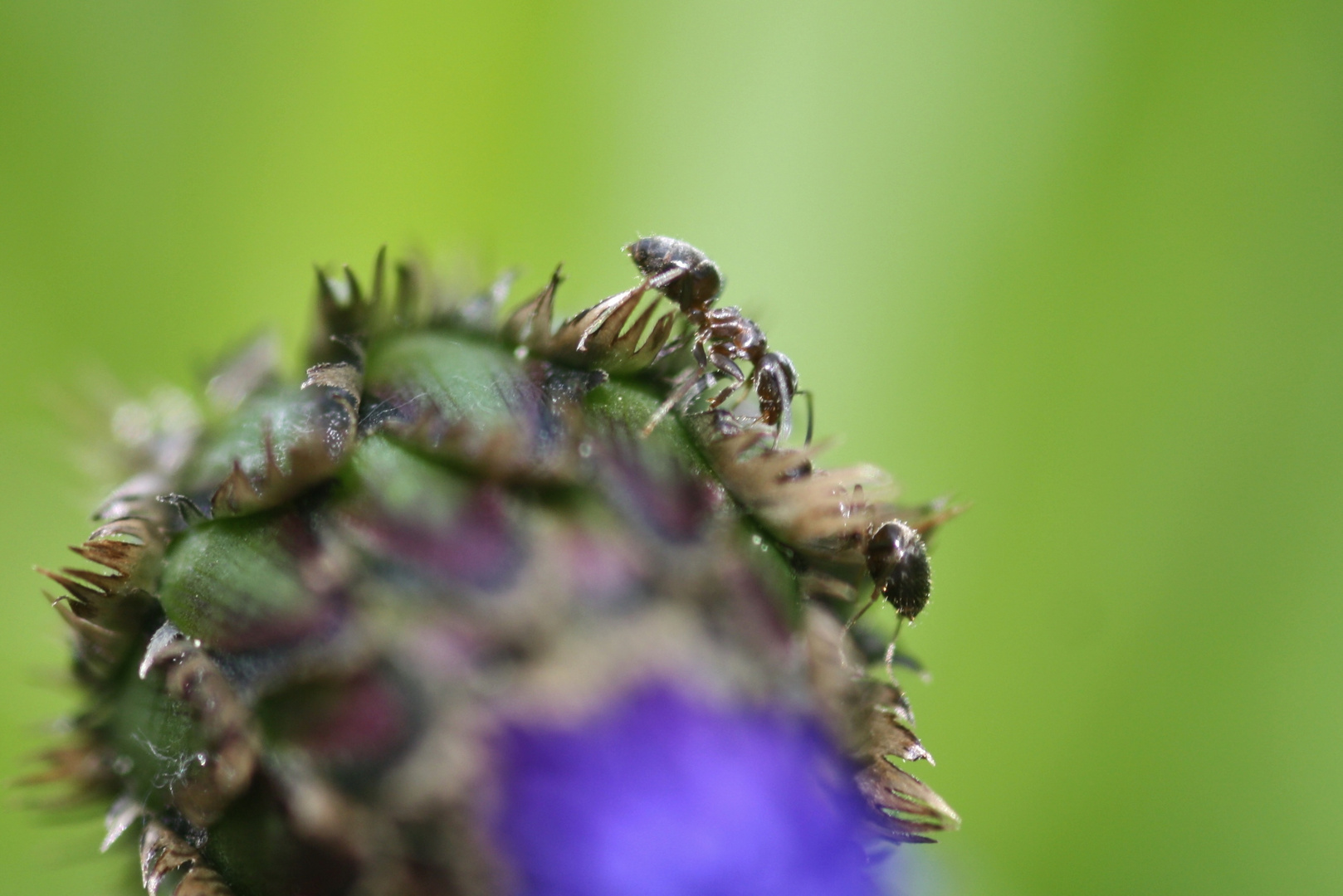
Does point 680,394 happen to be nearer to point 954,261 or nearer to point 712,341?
point 712,341

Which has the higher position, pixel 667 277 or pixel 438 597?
pixel 667 277

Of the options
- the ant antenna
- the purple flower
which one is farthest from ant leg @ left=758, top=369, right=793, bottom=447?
the purple flower

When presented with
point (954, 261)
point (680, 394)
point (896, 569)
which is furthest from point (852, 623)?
point (954, 261)

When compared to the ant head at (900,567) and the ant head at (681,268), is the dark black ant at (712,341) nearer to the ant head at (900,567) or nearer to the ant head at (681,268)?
the ant head at (681,268)

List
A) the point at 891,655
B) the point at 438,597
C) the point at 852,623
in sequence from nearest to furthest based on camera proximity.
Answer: the point at 438,597 → the point at 852,623 → the point at 891,655

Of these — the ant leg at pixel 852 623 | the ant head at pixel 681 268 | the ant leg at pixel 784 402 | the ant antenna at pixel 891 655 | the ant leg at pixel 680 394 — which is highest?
the ant head at pixel 681 268

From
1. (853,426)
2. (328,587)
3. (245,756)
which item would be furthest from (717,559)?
(853,426)

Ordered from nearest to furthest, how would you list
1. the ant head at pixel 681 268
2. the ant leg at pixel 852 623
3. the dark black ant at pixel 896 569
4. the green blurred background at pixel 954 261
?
the ant leg at pixel 852 623, the dark black ant at pixel 896 569, the ant head at pixel 681 268, the green blurred background at pixel 954 261

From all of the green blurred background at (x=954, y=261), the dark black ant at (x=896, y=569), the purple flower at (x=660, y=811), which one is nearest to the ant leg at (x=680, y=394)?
the dark black ant at (x=896, y=569)
